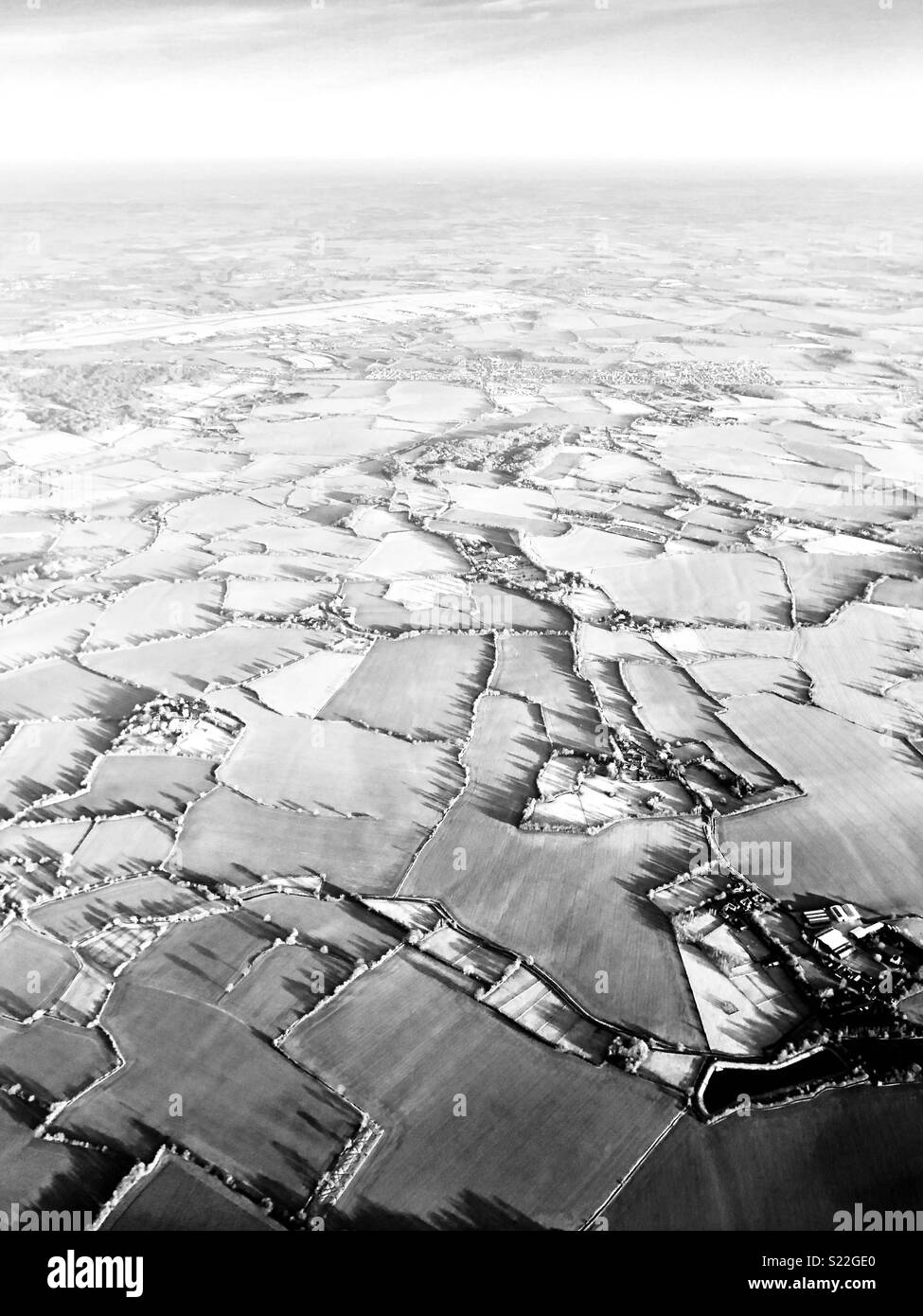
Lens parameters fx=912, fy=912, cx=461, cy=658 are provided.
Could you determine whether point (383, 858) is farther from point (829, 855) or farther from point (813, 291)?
point (813, 291)

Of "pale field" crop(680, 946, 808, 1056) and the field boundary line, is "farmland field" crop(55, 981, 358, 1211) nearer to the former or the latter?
the field boundary line

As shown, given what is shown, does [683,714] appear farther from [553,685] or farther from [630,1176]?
[630,1176]

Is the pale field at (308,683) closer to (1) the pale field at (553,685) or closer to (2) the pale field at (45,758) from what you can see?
(2) the pale field at (45,758)

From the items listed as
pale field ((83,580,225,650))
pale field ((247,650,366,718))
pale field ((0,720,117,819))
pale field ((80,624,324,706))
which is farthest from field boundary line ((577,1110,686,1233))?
pale field ((83,580,225,650))

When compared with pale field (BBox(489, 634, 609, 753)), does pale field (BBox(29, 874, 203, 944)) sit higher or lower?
lower

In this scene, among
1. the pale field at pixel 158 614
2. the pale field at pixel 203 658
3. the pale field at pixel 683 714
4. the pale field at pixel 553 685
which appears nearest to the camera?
the pale field at pixel 683 714

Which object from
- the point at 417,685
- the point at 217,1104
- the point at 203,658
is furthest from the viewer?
the point at 203,658

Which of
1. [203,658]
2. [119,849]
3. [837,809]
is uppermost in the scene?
[203,658]

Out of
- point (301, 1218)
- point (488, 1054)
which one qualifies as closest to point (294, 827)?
point (488, 1054)

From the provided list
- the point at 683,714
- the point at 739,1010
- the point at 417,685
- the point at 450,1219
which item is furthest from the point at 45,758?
the point at 739,1010

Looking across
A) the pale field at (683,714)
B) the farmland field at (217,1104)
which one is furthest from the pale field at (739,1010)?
the farmland field at (217,1104)

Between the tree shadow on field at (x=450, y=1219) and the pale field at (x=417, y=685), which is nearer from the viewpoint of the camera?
the tree shadow on field at (x=450, y=1219)
